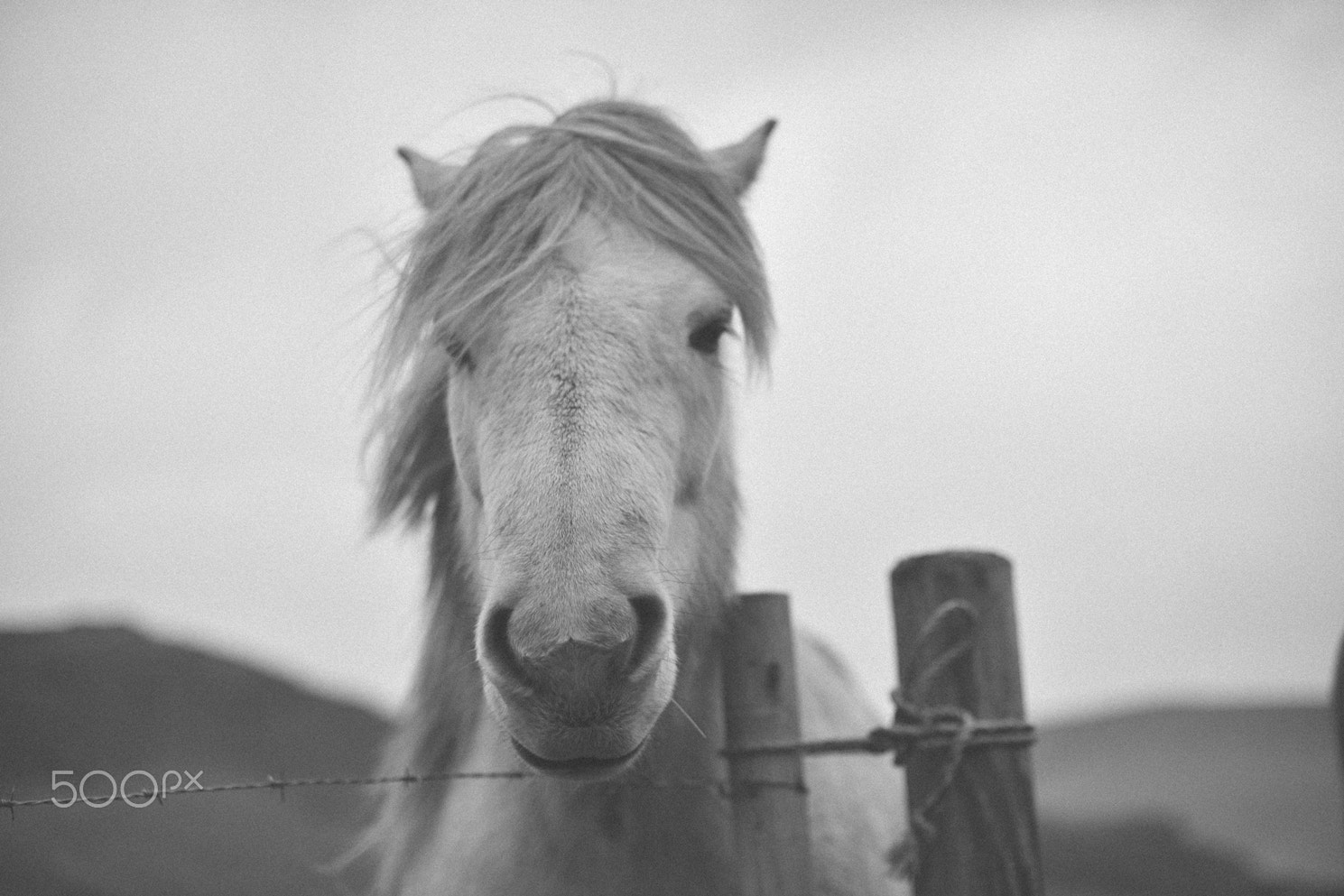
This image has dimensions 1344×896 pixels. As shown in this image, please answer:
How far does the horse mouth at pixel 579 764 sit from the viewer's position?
5.12 feet

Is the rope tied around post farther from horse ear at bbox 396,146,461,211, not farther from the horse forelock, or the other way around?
horse ear at bbox 396,146,461,211

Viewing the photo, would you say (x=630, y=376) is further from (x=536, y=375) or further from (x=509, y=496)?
(x=509, y=496)

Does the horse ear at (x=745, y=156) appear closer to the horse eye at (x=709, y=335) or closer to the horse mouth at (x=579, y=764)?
the horse eye at (x=709, y=335)

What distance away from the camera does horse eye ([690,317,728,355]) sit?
2.09m

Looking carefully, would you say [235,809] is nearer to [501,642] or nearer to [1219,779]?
[501,642]

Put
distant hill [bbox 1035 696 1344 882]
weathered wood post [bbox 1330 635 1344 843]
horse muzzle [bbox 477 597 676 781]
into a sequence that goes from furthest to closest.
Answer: distant hill [bbox 1035 696 1344 882] → weathered wood post [bbox 1330 635 1344 843] → horse muzzle [bbox 477 597 676 781]

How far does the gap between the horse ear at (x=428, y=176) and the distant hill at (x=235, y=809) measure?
4.48 feet

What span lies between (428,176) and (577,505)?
1.43 meters

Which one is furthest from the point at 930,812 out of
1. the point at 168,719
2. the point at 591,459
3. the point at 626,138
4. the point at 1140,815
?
the point at 1140,815

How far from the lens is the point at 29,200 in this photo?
3238 mm

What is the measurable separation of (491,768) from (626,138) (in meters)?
1.62

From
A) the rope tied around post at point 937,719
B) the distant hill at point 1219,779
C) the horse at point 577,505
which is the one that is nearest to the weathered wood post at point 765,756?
the horse at point 577,505

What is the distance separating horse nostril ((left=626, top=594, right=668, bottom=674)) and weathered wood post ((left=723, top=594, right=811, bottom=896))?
672mm

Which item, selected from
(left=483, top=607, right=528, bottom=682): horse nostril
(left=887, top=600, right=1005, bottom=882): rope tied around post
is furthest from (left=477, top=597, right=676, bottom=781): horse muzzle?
(left=887, top=600, right=1005, bottom=882): rope tied around post
